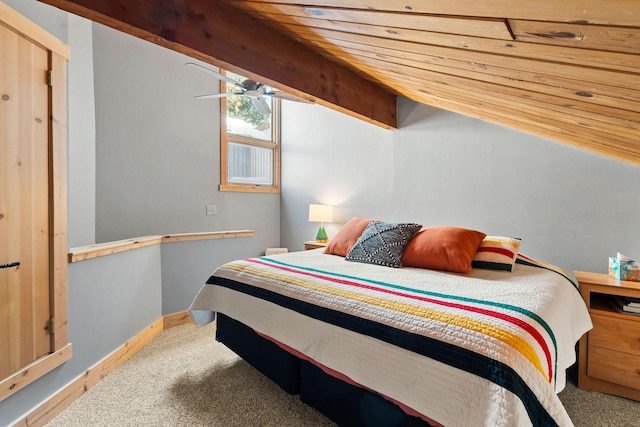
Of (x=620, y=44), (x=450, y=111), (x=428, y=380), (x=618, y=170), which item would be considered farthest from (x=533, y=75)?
(x=450, y=111)

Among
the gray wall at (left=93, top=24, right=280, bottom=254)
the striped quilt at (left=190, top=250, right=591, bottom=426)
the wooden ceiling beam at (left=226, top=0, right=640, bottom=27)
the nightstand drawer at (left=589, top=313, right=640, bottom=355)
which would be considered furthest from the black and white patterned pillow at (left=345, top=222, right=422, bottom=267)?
the gray wall at (left=93, top=24, right=280, bottom=254)

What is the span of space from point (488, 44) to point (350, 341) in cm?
121

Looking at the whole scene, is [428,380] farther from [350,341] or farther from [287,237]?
[287,237]

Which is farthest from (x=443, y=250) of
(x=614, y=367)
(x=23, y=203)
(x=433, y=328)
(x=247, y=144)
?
(x=247, y=144)

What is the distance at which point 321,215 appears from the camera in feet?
12.9

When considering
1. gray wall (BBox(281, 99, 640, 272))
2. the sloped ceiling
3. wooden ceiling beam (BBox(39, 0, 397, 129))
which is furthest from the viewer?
gray wall (BBox(281, 99, 640, 272))

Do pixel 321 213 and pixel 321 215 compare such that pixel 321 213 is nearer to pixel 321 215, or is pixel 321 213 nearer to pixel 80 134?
pixel 321 215

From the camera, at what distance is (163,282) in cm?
292

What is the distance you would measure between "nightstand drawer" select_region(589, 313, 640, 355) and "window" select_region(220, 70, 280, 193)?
3.58 m

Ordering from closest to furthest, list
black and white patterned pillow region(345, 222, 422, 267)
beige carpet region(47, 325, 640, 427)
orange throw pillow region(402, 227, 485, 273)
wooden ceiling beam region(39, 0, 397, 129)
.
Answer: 1. wooden ceiling beam region(39, 0, 397, 129)
2. beige carpet region(47, 325, 640, 427)
3. orange throw pillow region(402, 227, 485, 273)
4. black and white patterned pillow region(345, 222, 422, 267)

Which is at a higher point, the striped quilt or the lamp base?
the lamp base

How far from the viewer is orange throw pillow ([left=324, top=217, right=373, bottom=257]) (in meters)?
2.66

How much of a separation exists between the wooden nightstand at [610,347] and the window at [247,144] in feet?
11.6

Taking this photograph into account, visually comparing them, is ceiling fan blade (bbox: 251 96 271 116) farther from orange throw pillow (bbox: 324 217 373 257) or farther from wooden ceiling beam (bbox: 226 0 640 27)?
wooden ceiling beam (bbox: 226 0 640 27)
